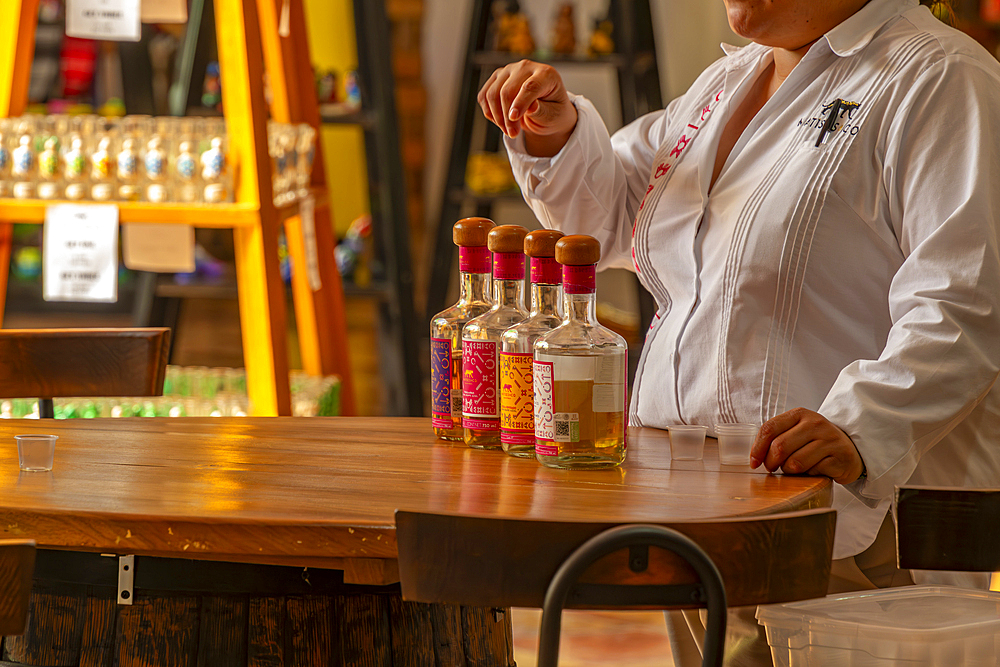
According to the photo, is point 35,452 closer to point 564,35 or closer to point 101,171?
point 101,171

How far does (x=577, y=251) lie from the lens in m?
1.10

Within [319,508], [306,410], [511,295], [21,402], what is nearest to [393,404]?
[306,410]

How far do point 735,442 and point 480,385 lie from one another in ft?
0.95

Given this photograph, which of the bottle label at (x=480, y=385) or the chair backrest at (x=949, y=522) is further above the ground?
the bottle label at (x=480, y=385)

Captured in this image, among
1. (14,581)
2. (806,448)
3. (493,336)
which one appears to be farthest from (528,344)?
(14,581)

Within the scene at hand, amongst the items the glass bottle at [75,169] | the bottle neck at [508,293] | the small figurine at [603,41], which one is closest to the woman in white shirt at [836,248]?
the bottle neck at [508,293]

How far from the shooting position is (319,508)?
0.98m

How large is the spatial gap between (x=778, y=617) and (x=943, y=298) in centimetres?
39

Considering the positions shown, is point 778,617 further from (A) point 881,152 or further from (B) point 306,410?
(B) point 306,410

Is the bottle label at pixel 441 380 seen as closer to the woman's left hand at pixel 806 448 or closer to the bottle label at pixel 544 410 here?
the bottle label at pixel 544 410

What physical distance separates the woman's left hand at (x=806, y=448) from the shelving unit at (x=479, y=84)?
227 cm

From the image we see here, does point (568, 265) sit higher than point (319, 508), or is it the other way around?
point (568, 265)

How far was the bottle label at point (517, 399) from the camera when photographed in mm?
1170

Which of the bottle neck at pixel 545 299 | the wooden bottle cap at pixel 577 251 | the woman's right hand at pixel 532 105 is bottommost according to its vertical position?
the bottle neck at pixel 545 299
